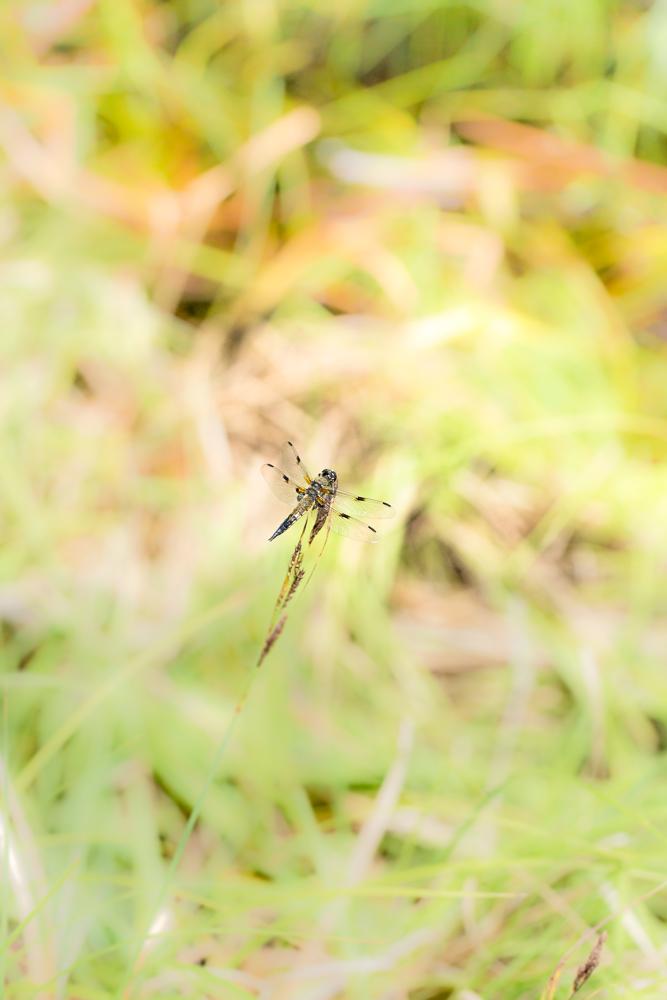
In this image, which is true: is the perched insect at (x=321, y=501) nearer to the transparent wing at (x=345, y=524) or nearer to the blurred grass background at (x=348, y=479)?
the transparent wing at (x=345, y=524)

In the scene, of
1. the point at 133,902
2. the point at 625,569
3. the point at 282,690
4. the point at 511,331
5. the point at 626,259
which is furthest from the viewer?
the point at 626,259

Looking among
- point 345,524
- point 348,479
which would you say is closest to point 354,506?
point 345,524

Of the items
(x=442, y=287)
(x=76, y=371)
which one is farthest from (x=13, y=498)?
(x=442, y=287)

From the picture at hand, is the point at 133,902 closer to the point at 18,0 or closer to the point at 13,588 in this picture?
the point at 13,588

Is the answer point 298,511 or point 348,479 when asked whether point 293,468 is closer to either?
point 298,511

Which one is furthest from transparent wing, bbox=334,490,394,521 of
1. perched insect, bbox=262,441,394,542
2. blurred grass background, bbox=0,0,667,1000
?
blurred grass background, bbox=0,0,667,1000

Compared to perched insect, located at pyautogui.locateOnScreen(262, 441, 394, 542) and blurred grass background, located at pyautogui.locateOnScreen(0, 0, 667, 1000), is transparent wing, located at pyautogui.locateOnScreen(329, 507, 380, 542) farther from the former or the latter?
blurred grass background, located at pyautogui.locateOnScreen(0, 0, 667, 1000)
